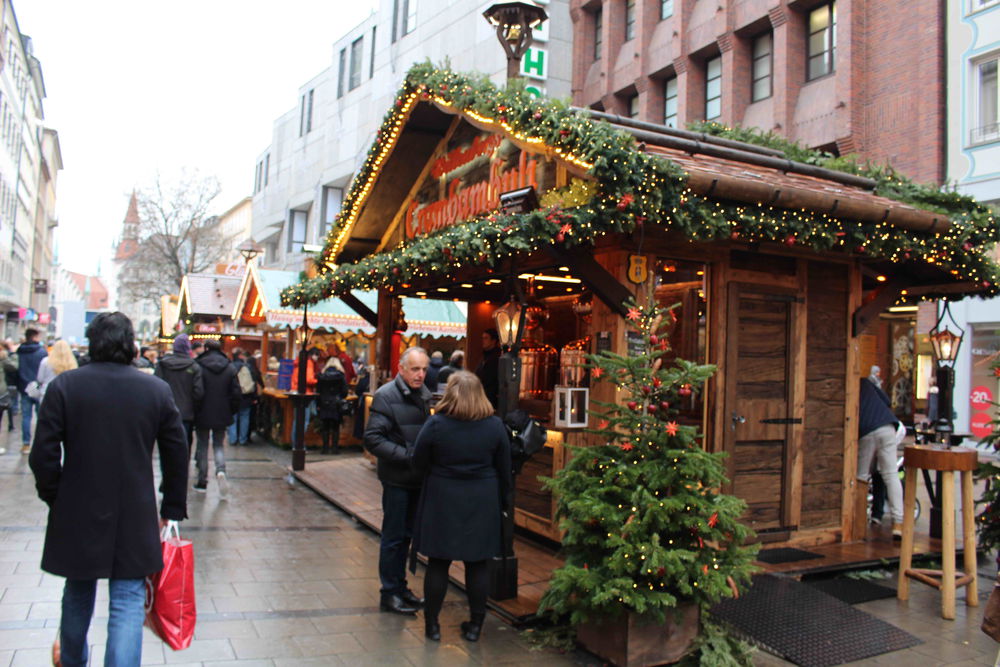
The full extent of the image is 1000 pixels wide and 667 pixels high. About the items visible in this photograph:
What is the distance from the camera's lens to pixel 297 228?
4334 cm

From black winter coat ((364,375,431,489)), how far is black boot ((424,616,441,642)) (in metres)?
0.98

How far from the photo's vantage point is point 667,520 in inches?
187

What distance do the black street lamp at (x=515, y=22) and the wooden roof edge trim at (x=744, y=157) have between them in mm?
1550

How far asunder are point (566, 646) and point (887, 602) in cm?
283

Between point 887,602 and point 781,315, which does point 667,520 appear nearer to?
point 887,602

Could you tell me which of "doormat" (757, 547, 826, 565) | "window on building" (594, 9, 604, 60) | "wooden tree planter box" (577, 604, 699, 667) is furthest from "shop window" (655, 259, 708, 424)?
"window on building" (594, 9, 604, 60)

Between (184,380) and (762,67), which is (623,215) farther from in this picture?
(762,67)

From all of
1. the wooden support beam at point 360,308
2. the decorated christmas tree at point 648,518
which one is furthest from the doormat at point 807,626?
the wooden support beam at point 360,308

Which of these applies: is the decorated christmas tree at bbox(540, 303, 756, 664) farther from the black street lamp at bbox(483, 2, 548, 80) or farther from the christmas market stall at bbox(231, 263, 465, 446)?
the christmas market stall at bbox(231, 263, 465, 446)

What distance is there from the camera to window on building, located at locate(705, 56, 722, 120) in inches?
988

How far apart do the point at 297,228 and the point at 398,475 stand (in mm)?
39346

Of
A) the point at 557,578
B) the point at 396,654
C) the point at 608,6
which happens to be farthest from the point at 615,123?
the point at 608,6

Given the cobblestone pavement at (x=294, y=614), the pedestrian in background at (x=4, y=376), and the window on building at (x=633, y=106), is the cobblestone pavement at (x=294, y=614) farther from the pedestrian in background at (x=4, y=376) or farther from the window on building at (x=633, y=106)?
the window on building at (x=633, y=106)

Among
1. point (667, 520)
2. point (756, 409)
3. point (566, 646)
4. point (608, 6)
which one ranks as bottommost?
point (566, 646)
